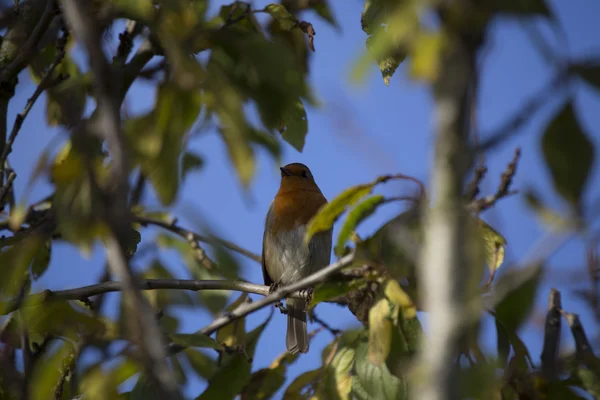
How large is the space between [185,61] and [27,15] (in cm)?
A: 244

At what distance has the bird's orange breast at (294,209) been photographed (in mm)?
5727

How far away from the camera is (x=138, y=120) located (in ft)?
5.12

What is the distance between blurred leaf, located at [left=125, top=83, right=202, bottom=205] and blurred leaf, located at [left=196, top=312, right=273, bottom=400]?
1.63m

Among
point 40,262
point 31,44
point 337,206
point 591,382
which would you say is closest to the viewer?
point 337,206

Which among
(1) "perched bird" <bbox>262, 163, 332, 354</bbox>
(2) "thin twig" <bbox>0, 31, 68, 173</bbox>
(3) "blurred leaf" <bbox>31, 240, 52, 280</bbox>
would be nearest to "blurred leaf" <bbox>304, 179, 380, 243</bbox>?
(2) "thin twig" <bbox>0, 31, 68, 173</bbox>

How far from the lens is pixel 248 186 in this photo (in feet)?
4.77

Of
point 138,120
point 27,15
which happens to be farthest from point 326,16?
point 138,120

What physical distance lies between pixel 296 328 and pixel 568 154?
4015 millimetres

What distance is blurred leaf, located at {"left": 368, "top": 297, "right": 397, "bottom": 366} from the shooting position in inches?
86.4

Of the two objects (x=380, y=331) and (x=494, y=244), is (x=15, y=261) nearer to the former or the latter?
(x=380, y=331)

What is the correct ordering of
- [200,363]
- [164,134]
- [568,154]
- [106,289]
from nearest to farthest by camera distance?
[568,154] → [164,134] → [106,289] → [200,363]

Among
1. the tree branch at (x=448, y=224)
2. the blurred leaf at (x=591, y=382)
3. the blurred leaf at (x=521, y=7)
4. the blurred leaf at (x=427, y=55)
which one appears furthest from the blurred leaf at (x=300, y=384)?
the blurred leaf at (x=521, y=7)

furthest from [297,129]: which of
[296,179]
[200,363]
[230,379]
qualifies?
[296,179]

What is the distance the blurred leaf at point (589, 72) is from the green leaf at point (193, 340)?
1591mm
